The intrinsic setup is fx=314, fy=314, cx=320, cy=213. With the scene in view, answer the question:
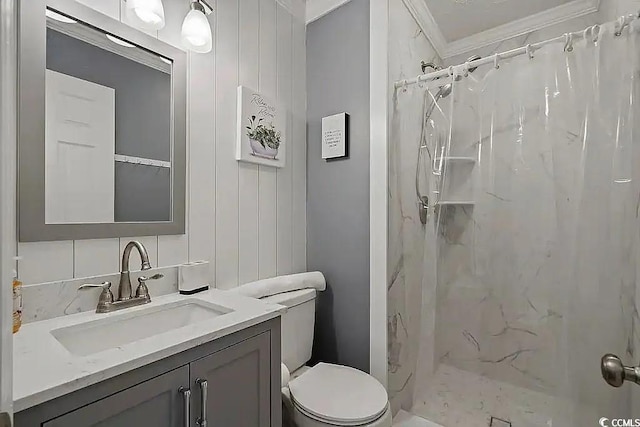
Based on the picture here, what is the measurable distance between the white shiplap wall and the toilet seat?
57cm

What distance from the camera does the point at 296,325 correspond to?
161cm

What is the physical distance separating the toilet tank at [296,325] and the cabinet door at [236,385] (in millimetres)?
485

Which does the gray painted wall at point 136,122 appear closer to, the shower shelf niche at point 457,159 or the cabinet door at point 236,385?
the cabinet door at point 236,385

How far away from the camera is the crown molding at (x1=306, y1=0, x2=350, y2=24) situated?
184cm

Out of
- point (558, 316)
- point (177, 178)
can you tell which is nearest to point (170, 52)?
point (177, 178)

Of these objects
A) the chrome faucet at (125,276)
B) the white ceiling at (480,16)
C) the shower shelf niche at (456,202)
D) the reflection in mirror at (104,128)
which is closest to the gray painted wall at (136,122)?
the reflection in mirror at (104,128)

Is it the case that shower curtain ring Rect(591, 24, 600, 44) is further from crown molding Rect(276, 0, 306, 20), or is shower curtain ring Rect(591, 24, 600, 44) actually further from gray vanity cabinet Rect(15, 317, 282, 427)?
gray vanity cabinet Rect(15, 317, 282, 427)

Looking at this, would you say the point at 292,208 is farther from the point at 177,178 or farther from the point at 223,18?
the point at 223,18

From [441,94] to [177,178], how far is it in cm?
139

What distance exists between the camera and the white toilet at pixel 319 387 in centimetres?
117

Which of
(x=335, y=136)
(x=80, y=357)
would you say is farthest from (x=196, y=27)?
(x=80, y=357)

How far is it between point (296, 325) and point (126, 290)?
2.66 feet

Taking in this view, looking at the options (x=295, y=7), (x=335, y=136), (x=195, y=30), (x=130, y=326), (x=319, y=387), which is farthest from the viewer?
(x=295, y=7)

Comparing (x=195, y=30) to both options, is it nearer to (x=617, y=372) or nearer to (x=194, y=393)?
(x=194, y=393)
